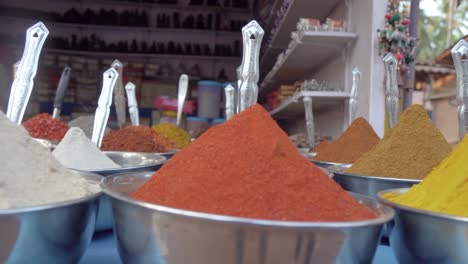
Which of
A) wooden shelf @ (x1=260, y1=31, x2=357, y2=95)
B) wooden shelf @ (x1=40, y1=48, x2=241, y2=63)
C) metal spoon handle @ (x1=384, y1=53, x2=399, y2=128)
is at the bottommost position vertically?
metal spoon handle @ (x1=384, y1=53, x2=399, y2=128)

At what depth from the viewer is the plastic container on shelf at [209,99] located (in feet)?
13.3

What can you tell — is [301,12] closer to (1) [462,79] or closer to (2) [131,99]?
(2) [131,99]

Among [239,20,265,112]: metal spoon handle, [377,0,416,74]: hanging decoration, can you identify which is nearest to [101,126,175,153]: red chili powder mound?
[239,20,265,112]: metal spoon handle

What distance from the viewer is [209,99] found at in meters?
4.06

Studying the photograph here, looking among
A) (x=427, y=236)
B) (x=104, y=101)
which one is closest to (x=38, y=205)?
(x=427, y=236)

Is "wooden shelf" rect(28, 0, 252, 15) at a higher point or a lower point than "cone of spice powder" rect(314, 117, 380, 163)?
higher

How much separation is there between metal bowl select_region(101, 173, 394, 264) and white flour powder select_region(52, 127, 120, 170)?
0.32 meters

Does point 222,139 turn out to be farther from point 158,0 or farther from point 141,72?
point 158,0

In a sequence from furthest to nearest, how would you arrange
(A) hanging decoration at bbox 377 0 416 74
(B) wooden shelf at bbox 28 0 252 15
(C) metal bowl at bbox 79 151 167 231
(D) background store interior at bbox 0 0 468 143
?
(B) wooden shelf at bbox 28 0 252 15 < (D) background store interior at bbox 0 0 468 143 < (A) hanging decoration at bbox 377 0 416 74 < (C) metal bowl at bbox 79 151 167 231

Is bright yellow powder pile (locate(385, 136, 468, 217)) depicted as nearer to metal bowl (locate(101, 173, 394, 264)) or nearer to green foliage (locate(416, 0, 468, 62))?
metal bowl (locate(101, 173, 394, 264))

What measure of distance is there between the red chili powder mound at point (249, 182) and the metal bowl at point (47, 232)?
0.21ft

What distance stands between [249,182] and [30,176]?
24 cm

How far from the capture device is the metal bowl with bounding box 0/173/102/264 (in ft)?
1.17

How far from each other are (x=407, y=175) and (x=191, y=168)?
14.4 inches
